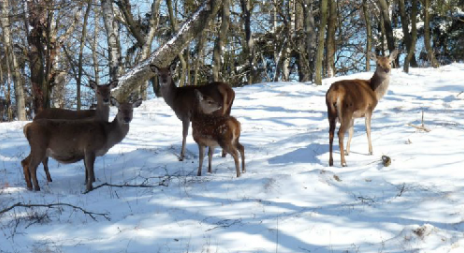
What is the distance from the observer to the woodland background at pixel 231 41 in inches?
769

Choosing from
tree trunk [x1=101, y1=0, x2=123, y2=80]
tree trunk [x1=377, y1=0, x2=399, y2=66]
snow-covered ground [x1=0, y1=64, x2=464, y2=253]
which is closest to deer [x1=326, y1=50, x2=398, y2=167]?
snow-covered ground [x1=0, y1=64, x2=464, y2=253]

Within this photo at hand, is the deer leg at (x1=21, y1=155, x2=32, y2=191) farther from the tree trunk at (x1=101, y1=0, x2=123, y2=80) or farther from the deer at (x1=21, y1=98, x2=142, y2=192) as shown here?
the tree trunk at (x1=101, y1=0, x2=123, y2=80)

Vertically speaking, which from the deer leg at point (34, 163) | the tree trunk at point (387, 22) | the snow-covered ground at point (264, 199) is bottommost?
the snow-covered ground at point (264, 199)

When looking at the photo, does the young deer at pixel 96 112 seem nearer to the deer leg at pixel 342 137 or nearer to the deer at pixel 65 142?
the deer at pixel 65 142

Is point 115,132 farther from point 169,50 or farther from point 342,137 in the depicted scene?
point 169,50

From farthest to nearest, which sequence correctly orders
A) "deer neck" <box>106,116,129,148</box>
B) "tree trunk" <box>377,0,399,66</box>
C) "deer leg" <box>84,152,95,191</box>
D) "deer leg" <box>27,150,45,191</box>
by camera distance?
1. "tree trunk" <box>377,0,399,66</box>
2. "deer neck" <box>106,116,129,148</box>
3. "deer leg" <box>27,150,45,191</box>
4. "deer leg" <box>84,152,95,191</box>

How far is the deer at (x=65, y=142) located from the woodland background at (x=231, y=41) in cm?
918

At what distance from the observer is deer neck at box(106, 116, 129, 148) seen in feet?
26.4

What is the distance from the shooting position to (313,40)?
22.7 m

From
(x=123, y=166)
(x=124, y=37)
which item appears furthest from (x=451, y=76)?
(x=124, y=37)

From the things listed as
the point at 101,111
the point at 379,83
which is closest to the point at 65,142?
the point at 101,111

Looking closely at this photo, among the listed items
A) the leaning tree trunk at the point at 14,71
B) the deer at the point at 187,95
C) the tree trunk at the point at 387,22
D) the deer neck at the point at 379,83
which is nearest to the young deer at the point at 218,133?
the deer at the point at 187,95

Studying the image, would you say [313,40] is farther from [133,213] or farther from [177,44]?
[133,213]

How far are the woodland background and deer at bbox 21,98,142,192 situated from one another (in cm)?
918
